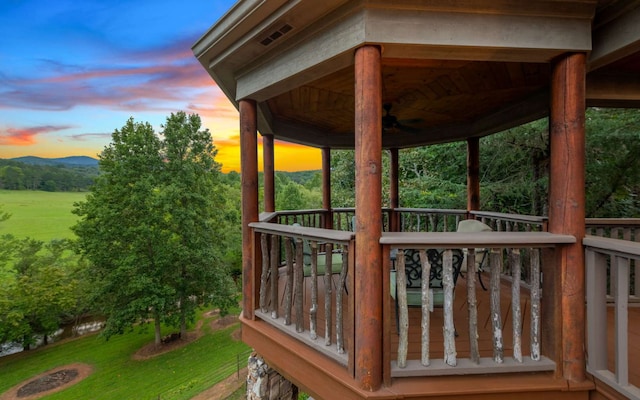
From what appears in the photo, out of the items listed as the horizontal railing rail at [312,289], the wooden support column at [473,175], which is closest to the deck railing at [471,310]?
the horizontal railing rail at [312,289]

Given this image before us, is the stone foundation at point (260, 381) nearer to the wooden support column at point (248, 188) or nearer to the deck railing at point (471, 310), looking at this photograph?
the wooden support column at point (248, 188)

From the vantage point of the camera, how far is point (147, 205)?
12953 mm

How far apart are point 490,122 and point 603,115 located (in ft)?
15.1

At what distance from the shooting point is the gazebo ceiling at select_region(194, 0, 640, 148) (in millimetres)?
1922

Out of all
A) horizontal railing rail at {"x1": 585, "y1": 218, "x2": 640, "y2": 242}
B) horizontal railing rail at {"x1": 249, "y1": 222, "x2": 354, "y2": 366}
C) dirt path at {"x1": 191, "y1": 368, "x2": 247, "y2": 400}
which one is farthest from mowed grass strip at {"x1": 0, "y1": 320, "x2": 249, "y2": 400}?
horizontal railing rail at {"x1": 585, "y1": 218, "x2": 640, "y2": 242}

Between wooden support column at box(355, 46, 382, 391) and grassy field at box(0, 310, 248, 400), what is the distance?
10299mm

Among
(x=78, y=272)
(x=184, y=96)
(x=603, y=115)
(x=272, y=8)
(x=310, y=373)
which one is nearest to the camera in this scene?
(x=272, y=8)

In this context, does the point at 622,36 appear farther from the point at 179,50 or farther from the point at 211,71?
the point at 179,50

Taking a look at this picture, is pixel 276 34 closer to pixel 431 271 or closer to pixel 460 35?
pixel 460 35

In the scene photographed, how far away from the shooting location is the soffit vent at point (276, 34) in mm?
2225

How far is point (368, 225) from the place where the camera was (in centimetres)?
191

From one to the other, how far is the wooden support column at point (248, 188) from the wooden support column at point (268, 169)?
64.1 inches

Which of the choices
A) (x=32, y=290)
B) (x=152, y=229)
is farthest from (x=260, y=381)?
(x=32, y=290)

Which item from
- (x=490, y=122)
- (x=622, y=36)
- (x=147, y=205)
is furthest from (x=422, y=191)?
(x=147, y=205)
